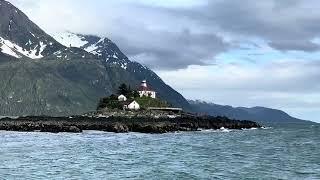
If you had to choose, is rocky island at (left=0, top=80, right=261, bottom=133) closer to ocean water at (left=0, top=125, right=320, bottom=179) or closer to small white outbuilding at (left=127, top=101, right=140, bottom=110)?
small white outbuilding at (left=127, top=101, right=140, bottom=110)

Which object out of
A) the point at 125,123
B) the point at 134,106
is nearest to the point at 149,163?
the point at 125,123

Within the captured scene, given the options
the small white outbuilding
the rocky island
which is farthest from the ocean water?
the small white outbuilding

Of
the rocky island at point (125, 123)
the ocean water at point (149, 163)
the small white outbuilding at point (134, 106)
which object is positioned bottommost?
the ocean water at point (149, 163)

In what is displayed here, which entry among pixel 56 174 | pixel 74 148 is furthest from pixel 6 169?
pixel 74 148

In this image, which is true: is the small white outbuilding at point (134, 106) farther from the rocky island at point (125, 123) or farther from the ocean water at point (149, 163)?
the ocean water at point (149, 163)

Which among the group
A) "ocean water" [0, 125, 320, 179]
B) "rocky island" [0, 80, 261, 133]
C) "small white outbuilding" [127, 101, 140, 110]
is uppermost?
"small white outbuilding" [127, 101, 140, 110]

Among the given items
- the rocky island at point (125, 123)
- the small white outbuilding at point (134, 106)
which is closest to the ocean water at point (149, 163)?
the rocky island at point (125, 123)

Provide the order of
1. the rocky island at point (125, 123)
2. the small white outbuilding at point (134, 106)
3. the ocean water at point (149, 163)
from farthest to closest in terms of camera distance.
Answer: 1. the small white outbuilding at point (134, 106)
2. the rocky island at point (125, 123)
3. the ocean water at point (149, 163)

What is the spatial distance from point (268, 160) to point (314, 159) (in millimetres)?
6337

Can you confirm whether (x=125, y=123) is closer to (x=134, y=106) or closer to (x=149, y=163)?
Answer: (x=134, y=106)

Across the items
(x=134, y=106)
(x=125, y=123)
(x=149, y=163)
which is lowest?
(x=149, y=163)

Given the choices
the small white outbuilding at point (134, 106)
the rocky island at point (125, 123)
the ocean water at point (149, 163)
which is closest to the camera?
the ocean water at point (149, 163)

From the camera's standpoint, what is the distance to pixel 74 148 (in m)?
78.2

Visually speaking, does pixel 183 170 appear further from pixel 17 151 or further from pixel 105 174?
pixel 17 151
